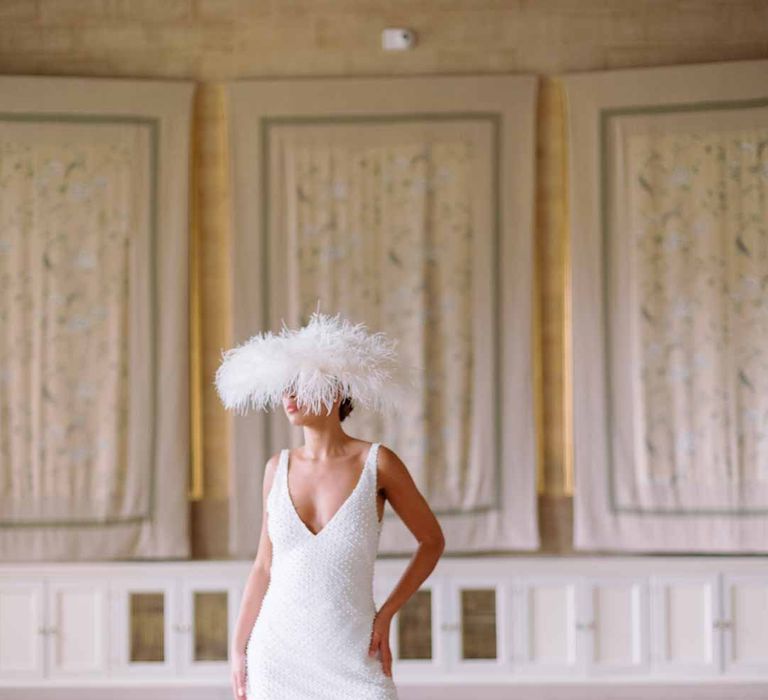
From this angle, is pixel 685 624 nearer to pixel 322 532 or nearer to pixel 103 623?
pixel 103 623

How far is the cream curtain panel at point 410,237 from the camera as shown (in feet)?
17.5

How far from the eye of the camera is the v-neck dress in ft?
9.18

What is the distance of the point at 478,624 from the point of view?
5.23 m

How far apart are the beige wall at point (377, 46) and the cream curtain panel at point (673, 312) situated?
17 centimetres

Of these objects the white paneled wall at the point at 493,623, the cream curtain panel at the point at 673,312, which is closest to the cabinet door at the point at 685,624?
the white paneled wall at the point at 493,623

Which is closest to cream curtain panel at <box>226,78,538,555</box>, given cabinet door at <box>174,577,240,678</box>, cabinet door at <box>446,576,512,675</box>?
cabinet door at <box>446,576,512,675</box>

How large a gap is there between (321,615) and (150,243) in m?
2.98

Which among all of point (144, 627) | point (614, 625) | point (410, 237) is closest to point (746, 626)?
point (614, 625)

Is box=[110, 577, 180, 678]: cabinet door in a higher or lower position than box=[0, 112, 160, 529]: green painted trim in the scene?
lower

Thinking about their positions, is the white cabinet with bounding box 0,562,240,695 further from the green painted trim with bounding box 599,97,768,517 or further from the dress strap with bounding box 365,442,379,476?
the dress strap with bounding box 365,442,379,476

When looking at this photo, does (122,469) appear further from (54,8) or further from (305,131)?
(54,8)

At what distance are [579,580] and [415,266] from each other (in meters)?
1.66

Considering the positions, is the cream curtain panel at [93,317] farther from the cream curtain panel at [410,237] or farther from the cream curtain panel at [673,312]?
the cream curtain panel at [673,312]

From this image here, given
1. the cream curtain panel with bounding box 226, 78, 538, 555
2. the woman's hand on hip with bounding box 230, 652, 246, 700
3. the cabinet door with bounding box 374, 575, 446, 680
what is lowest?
the cabinet door with bounding box 374, 575, 446, 680
